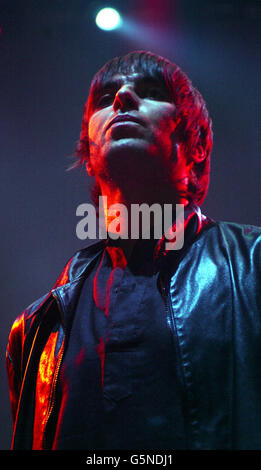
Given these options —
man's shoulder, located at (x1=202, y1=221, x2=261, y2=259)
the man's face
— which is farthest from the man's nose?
man's shoulder, located at (x1=202, y1=221, x2=261, y2=259)

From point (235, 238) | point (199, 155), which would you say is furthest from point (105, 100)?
point (235, 238)

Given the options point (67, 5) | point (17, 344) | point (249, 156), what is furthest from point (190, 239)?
point (67, 5)

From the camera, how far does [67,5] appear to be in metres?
1.96

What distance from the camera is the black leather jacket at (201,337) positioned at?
96 cm

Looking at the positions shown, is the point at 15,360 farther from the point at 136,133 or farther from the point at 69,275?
the point at 136,133

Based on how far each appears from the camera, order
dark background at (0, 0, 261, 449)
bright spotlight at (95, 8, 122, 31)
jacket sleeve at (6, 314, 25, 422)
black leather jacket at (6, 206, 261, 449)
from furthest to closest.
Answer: bright spotlight at (95, 8, 122, 31) < dark background at (0, 0, 261, 449) < jacket sleeve at (6, 314, 25, 422) < black leather jacket at (6, 206, 261, 449)

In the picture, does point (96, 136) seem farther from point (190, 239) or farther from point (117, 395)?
point (117, 395)

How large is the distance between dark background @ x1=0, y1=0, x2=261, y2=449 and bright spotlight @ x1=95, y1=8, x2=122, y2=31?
0.10ft

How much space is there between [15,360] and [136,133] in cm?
102

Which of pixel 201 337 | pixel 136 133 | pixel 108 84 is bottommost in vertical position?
pixel 201 337

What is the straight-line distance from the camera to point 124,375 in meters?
1.08

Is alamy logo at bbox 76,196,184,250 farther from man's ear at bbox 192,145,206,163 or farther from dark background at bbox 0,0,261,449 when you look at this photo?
dark background at bbox 0,0,261,449

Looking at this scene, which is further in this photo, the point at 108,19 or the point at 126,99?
the point at 108,19

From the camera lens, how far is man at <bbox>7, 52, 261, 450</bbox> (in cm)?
100
